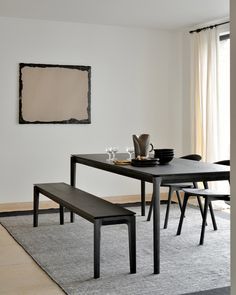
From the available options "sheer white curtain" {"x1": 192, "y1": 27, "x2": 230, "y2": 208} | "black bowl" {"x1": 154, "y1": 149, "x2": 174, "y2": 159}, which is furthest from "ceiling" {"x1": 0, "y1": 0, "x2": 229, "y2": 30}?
"black bowl" {"x1": 154, "y1": 149, "x2": 174, "y2": 159}

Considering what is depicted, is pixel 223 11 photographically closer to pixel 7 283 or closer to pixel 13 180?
pixel 13 180

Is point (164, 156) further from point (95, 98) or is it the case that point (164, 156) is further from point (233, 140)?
point (95, 98)

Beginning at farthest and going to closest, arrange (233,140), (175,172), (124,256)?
(124,256)
(175,172)
(233,140)

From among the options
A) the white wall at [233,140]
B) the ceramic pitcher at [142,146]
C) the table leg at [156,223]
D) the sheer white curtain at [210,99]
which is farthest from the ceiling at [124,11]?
the white wall at [233,140]

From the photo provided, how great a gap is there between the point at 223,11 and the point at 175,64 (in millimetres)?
1373

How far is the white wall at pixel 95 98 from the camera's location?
613 cm

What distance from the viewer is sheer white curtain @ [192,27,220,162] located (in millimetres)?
6176

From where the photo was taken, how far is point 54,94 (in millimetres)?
6320

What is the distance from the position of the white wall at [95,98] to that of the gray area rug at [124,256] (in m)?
1.05

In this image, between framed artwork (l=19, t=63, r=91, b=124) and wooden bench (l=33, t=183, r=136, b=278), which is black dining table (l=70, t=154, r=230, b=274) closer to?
wooden bench (l=33, t=183, r=136, b=278)

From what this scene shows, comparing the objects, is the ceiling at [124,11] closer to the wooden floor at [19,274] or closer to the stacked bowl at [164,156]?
the stacked bowl at [164,156]

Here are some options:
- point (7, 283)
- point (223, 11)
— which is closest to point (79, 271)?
point (7, 283)

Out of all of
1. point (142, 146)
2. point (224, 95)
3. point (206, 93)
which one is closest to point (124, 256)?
point (142, 146)

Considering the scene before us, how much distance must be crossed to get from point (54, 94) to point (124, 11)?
1.41m
